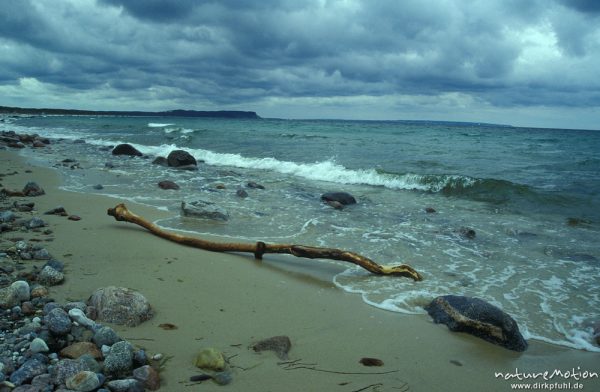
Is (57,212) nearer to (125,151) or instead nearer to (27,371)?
(27,371)

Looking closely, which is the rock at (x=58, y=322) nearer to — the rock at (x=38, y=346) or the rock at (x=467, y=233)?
the rock at (x=38, y=346)

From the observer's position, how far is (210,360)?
2.80 m

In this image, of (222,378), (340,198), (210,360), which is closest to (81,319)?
(210,360)

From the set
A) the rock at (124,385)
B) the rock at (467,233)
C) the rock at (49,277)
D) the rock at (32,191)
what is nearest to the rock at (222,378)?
the rock at (124,385)

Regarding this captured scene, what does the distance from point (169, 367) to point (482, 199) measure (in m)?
10.9

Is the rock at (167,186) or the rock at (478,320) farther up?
the rock at (167,186)

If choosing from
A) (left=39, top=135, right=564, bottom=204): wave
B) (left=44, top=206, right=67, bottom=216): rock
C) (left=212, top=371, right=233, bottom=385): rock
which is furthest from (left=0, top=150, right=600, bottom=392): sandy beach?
(left=39, top=135, right=564, bottom=204): wave

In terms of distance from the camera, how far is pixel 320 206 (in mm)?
9531

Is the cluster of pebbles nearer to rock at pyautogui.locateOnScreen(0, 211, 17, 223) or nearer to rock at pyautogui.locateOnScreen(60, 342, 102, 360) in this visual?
rock at pyautogui.locateOnScreen(60, 342, 102, 360)

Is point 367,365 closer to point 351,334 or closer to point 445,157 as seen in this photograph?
point 351,334

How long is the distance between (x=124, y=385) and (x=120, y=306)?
108 centimetres

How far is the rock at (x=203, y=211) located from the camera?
765cm

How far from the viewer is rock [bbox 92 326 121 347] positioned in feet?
9.30

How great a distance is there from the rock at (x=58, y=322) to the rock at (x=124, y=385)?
2.31 ft
